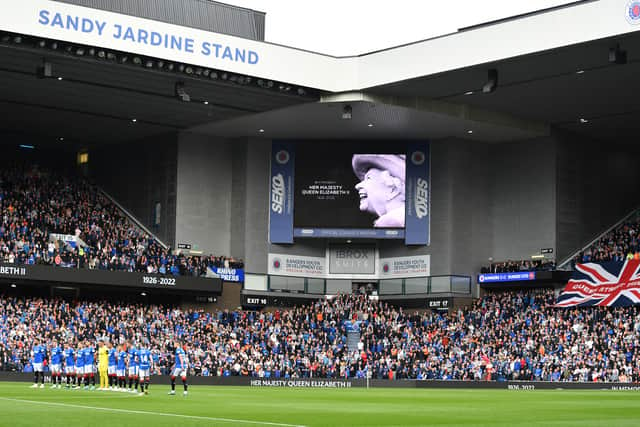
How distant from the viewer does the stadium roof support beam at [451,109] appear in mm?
55469

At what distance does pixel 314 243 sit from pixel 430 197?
813 cm

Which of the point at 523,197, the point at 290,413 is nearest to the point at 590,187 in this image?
the point at 523,197

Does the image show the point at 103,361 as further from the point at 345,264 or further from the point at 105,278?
the point at 345,264

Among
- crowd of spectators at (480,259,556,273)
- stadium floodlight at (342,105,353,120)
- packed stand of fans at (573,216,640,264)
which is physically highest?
stadium floodlight at (342,105,353,120)

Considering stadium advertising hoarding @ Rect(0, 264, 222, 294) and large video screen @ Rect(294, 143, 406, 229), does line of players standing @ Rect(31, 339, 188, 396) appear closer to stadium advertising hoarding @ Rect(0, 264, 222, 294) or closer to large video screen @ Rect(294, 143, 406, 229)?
stadium advertising hoarding @ Rect(0, 264, 222, 294)

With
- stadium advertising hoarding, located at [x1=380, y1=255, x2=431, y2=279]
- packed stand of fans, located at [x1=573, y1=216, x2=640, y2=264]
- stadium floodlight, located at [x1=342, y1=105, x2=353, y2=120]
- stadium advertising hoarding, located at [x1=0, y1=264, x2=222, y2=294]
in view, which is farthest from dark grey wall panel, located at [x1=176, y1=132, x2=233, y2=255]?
packed stand of fans, located at [x1=573, y1=216, x2=640, y2=264]

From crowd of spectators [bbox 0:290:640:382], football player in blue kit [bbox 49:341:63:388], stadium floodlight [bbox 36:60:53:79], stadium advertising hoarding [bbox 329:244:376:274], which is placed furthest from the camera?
stadium advertising hoarding [bbox 329:244:376:274]

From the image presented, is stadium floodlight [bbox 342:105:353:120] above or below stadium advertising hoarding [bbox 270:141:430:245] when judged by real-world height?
above

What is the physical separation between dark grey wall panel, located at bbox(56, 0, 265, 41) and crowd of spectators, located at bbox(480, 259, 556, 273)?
796 inches

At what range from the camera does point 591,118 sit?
59.9 metres

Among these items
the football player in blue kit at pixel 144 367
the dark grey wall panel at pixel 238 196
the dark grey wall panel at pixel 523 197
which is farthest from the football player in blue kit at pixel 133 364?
the dark grey wall panel at pixel 523 197

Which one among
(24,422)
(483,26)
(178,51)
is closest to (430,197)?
(483,26)

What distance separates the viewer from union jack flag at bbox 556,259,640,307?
188ft

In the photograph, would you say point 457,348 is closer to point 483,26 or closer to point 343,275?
point 343,275
